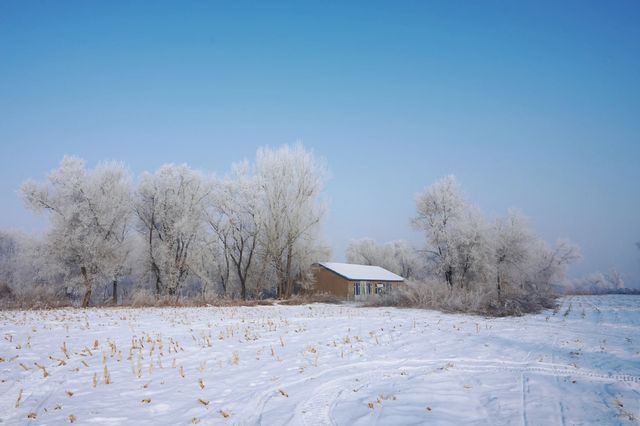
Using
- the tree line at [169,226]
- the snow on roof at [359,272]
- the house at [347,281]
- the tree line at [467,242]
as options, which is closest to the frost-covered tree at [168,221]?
the tree line at [169,226]

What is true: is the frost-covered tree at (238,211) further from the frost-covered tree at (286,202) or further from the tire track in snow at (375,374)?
the tire track in snow at (375,374)

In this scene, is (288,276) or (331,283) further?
(331,283)

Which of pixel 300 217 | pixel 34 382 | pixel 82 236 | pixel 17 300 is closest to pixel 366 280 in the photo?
pixel 300 217

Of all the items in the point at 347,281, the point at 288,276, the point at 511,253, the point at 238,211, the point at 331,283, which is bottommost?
the point at 331,283

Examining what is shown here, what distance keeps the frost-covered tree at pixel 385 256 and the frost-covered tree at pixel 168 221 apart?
42.5 meters

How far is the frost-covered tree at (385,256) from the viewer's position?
70.6 metres

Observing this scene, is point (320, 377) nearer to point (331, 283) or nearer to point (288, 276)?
point (288, 276)

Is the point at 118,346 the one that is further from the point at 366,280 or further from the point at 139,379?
the point at 366,280

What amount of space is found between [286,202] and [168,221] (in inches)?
428

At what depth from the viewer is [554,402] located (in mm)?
5102

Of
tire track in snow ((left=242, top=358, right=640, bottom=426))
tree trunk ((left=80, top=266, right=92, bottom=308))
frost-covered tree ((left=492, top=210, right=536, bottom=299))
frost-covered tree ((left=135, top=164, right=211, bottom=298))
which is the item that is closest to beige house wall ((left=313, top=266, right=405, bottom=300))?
frost-covered tree ((left=492, top=210, right=536, bottom=299))

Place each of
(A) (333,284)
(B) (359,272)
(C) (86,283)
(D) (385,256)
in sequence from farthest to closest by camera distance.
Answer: (D) (385,256) < (B) (359,272) < (A) (333,284) < (C) (86,283)

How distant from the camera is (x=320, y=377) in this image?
261 inches

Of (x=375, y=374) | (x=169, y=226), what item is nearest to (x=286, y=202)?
(x=169, y=226)
